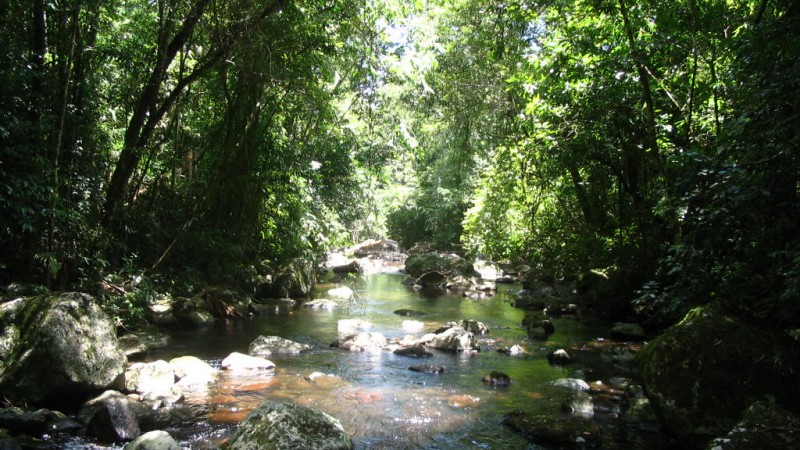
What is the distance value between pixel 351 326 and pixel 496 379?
4.19m

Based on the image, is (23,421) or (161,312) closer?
(23,421)

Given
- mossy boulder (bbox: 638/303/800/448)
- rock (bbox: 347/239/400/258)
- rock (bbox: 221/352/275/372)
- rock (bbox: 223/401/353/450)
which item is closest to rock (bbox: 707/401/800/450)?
mossy boulder (bbox: 638/303/800/448)

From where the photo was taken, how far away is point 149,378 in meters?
6.22

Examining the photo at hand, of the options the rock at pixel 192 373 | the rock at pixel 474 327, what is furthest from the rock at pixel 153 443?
the rock at pixel 474 327

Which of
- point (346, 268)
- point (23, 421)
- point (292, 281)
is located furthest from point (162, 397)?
point (346, 268)

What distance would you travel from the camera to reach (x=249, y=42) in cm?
811

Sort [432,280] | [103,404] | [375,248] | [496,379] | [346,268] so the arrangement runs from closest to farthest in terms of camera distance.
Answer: [103,404] → [496,379] → [432,280] → [346,268] → [375,248]

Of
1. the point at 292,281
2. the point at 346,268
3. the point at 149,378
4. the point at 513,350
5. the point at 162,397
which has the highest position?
the point at 346,268

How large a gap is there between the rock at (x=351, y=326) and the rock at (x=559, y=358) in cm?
376

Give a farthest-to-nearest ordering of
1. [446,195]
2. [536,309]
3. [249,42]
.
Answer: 1. [446,195]
2. [536,309]
3. [249,42]

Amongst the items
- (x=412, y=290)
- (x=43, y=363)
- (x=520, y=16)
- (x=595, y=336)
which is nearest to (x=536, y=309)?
(x=595, y=336)

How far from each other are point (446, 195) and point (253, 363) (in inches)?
939

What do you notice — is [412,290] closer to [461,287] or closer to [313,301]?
[461,287]

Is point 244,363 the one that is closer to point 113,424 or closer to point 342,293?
point 113,424
